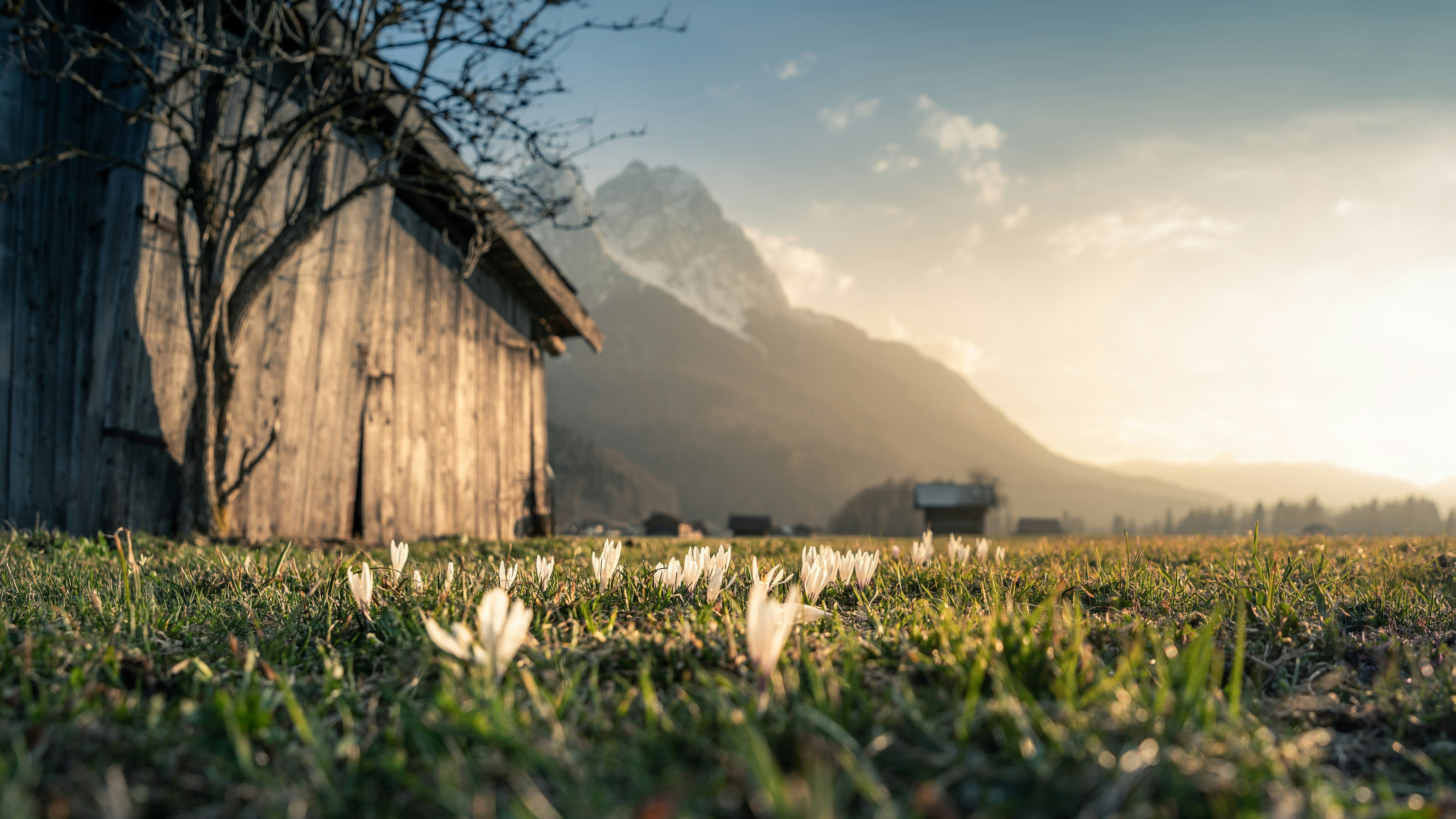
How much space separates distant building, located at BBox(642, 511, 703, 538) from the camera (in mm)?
28219

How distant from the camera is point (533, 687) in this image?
1.50 metres

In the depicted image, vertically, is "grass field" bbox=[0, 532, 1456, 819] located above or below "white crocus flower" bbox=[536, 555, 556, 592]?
below

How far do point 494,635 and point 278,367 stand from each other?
7.83 m

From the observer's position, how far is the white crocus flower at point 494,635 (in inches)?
60.9

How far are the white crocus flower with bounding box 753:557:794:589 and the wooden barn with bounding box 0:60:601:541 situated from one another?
652 cm

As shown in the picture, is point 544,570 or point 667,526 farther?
point 667,526

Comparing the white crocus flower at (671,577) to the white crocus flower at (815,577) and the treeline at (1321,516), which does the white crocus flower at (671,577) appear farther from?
the treeline at (1321,516)

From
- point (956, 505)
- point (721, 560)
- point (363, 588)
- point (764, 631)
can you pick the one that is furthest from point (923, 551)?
point (956, 505)

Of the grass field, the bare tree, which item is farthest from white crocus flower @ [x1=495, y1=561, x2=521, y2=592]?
the bare tree

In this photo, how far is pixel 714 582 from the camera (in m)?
2.41

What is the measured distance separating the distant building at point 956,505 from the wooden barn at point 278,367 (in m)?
23.2

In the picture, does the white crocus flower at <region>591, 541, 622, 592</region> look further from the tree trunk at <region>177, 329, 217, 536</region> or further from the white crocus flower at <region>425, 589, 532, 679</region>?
the tree trunk at <region>177, 329, 217, 536</region>

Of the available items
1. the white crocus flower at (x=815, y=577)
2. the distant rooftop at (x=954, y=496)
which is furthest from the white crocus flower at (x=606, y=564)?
the distant rooftop at (x=954, y=496)

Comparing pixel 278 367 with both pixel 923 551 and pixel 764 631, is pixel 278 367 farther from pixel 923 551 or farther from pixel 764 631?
pixel 764 631
